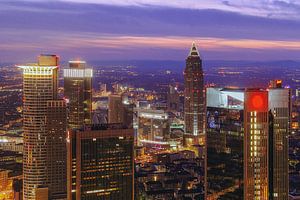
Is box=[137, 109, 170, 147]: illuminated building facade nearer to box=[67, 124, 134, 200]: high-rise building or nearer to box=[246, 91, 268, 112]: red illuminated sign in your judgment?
box=[67, 124, 134, 200]: high-rise building

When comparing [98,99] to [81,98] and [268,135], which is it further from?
[268,135]

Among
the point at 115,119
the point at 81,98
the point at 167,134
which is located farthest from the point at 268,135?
the point at 167,134

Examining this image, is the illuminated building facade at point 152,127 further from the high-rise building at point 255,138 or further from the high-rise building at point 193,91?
the high-rise building at point 255,138

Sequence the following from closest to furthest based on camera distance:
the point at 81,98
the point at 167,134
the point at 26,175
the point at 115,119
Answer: the point at 26,175
the point at 81,98
the point at 115,119
the point at 167,134

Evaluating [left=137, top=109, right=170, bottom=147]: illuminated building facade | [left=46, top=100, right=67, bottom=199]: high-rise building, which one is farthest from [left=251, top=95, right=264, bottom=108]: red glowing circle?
[left=137, top=109, right=170, bottom=147]: illuminated building facade

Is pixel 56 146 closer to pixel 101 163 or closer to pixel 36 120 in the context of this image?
pixel 36 120

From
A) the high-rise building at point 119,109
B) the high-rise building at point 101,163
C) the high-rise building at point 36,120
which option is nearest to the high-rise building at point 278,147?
the high-rise building at point 101,163

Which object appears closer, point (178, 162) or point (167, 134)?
point (178, 162)
